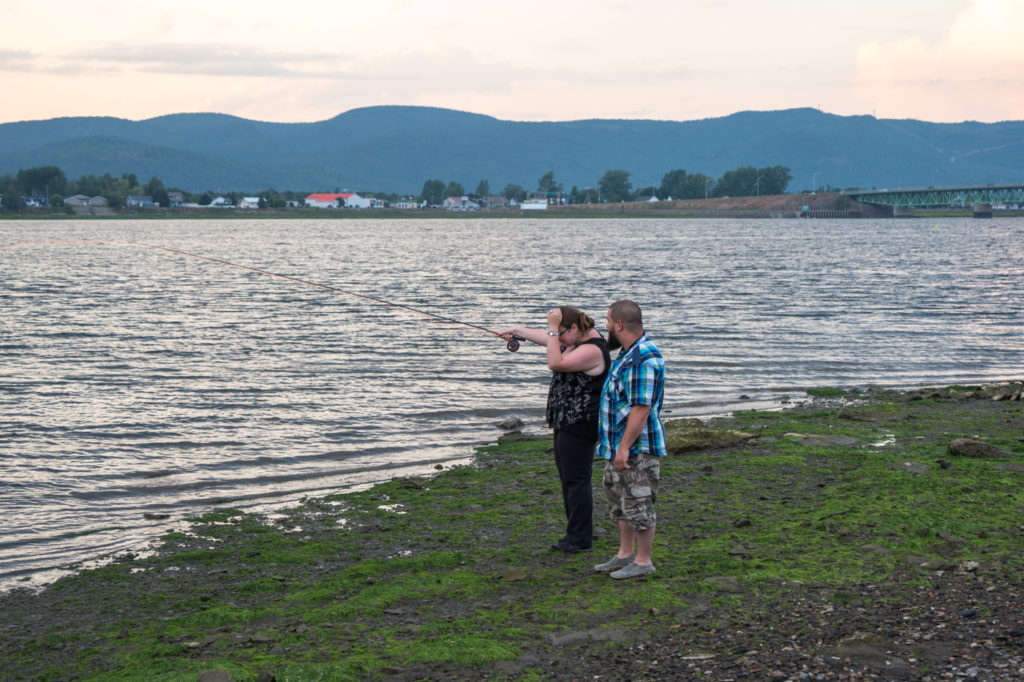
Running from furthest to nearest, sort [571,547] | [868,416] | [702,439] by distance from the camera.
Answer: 1. [868,416]
2. [702,439]
3. [571,547]

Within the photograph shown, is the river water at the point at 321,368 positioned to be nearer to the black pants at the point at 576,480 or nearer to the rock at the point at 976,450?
the black pants at the point at 576,480

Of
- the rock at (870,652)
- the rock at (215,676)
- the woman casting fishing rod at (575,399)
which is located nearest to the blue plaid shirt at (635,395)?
the woman casting fishing rod at (575,399)

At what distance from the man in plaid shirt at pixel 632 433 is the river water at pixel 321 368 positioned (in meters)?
5.38

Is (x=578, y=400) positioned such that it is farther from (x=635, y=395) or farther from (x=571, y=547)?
(x=571, y=547)

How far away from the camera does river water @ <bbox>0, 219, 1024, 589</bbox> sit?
12.5 m

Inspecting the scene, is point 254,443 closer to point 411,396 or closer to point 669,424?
point 411,396

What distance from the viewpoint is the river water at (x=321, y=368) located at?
41.2 ft

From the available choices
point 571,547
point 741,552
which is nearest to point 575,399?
point 571,547

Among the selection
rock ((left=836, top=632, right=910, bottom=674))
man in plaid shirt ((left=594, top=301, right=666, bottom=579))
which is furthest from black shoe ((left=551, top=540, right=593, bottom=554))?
rock ((left=836, top=632, right=910, bottom=674))

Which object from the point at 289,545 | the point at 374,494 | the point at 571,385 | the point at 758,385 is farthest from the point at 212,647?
the point at 758,385

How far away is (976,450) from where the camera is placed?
11.4 meters

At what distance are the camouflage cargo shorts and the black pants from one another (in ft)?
2.00

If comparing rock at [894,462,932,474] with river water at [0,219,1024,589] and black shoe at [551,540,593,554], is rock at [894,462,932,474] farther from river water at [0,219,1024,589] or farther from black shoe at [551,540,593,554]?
river water at [0,219,1024,589]

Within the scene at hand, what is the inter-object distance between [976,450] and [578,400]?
609 centimetres
